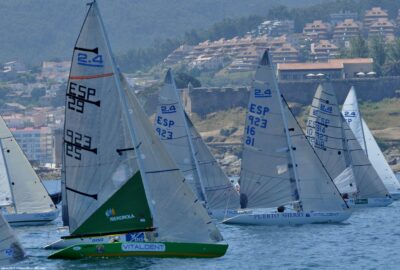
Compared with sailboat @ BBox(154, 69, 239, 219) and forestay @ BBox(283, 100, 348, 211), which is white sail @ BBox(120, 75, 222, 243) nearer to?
forestay @ BBox(283, 100, 348, 211)

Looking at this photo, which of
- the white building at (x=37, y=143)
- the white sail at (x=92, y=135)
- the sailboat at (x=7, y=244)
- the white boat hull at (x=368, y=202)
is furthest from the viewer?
the white building at (x=37, y=143)

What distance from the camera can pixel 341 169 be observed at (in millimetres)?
52469

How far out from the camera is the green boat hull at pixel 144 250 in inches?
1231

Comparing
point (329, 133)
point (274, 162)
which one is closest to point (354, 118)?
point (329, 133)

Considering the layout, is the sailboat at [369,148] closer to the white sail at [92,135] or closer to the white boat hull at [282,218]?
the white boat hull at [282,218]

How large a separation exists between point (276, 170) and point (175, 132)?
15.5ft

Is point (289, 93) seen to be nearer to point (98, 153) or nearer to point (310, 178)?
point (310, 178)

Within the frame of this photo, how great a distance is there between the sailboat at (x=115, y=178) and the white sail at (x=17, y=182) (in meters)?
13.7

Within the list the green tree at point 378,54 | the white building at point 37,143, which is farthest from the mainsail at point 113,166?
the white building at point 37,143

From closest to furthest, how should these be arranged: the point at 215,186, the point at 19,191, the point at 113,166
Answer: the point at 113,166 → the point at 19,191 → the point at 215,186

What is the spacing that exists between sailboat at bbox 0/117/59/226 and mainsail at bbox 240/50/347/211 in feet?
24.3

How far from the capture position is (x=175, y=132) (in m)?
46.2

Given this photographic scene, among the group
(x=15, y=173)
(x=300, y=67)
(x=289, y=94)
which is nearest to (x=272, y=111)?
(x=15, y=173)

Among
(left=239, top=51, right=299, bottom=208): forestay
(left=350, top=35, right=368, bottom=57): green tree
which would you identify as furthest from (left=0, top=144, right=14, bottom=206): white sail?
(left=350, top=35, right=368, bottom=57): green tree
